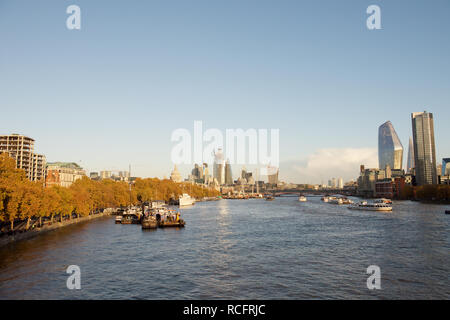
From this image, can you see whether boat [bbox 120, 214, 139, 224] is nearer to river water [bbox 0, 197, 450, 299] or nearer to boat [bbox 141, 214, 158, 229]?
boat [bbox 141, 214, 158, 229]

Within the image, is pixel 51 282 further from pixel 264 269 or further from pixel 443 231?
pixel 443 231

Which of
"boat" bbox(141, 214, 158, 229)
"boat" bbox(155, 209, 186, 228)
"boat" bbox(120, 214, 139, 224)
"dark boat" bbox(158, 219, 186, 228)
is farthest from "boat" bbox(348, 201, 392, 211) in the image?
"boat" bbox(141, 214, 158, 229)

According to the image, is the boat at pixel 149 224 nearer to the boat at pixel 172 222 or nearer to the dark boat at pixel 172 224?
the dark boat at pixel 172 224

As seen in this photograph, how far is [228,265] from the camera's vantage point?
4103 centimetres

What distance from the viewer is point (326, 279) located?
3475 centimetres

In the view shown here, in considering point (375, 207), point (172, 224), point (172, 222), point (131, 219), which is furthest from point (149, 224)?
point (375, 207)

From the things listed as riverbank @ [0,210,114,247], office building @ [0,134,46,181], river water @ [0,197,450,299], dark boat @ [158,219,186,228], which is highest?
office building @ [0,134,46,181]

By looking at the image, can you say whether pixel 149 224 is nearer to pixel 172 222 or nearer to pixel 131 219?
pixel 172 222

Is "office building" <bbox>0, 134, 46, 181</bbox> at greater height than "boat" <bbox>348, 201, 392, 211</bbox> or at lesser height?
greater

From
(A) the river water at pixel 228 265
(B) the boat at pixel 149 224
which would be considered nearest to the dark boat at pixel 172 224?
(B) the boat at pixel 149 224

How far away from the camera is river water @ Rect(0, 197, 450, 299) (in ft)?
102

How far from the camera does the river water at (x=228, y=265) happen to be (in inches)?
1223
